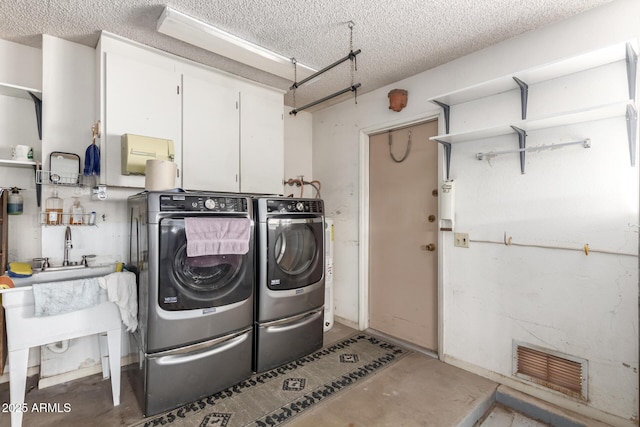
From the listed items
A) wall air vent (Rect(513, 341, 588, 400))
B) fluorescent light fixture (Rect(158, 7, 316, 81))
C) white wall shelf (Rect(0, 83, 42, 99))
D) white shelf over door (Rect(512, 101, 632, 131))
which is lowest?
wall air vent (Rect(513, 341, 588, 400))

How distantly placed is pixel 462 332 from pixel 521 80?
1893 mm

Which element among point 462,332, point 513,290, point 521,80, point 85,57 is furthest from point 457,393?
point 85,57

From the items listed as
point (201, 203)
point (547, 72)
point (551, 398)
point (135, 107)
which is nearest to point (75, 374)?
point (201, 203)

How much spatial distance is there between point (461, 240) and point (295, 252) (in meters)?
1.35

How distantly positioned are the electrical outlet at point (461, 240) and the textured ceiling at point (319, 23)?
4.72 feet

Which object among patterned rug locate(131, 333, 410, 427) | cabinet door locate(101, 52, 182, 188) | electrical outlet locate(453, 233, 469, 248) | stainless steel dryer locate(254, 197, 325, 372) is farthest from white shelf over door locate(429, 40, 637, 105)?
patterned rug locate(131, 333, 410, 427)

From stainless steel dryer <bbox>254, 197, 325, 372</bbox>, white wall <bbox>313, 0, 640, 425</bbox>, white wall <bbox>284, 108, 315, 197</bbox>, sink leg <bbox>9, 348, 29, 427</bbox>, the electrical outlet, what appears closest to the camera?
sink leg <bbox>9, 348, 29, 427</bbox>

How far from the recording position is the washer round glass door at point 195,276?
1.82 meters

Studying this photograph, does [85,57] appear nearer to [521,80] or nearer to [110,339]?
[110,339]

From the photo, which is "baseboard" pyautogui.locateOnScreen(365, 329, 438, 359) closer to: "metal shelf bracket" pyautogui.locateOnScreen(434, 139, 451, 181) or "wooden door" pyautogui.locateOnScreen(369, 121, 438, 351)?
"wooden door" pyautogui.locateOnScreen(369, 121, 438, 351)

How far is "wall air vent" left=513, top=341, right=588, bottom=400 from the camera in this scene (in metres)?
1.86

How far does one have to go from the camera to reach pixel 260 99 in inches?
115

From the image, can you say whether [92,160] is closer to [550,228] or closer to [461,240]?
[461,240]

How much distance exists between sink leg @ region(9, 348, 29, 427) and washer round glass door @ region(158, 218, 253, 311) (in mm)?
726
